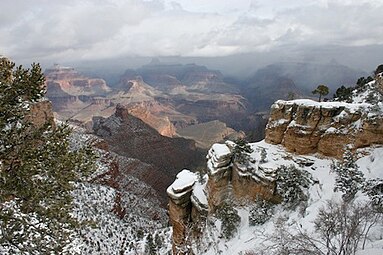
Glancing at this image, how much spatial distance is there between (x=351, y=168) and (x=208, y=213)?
10409 millimetres

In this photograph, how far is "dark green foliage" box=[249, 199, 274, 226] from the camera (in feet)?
74.0

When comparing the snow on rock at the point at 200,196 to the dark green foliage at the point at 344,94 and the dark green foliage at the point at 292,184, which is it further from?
the dark green foliage at the point at 344,94

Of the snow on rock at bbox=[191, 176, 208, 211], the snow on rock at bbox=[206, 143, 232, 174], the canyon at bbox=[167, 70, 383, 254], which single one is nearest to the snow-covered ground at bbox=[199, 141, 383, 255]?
the canyon at bbox=[167, 70, 383, 254]

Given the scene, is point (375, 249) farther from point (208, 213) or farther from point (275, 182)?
point (208, 213)

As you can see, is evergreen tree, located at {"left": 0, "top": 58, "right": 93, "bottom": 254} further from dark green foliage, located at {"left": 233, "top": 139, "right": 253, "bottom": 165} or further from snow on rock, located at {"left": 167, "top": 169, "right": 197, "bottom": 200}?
snow on rock, located at {"left": 167, "top": 169, "right": 197, "bottom": 200}

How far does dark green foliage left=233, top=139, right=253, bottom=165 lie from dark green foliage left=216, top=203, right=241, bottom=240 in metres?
3.57

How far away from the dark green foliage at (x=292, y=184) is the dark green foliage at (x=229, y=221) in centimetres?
344

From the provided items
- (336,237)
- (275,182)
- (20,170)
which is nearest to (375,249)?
(336,237)

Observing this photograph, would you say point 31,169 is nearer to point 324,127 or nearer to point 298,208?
point 298,208

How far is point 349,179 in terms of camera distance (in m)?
20.8

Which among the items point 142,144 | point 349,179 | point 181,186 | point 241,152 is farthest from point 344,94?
point 142,144

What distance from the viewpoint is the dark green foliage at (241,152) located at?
25172 mm

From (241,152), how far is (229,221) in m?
5.16

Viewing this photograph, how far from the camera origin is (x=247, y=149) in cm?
2572
